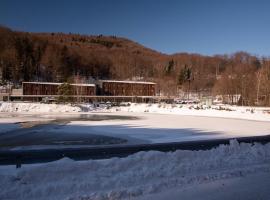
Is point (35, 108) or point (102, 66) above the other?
point (102, 66)

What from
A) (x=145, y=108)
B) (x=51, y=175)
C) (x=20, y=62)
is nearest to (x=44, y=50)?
(x=20, y=62)

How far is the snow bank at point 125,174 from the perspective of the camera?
307 inches

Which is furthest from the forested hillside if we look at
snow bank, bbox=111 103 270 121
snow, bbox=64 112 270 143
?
snow, bbox=64 112 270 143

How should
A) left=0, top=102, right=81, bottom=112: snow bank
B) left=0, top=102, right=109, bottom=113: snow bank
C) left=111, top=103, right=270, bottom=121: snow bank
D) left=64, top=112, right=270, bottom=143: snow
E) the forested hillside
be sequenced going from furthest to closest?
1. the forested hillside
2. left=0, top=102, right=81, bottom=112: snow bank
3. left=0, top=102, right=109, bottom=113: snow bank
4. left=111, top=103, right=270, bottom=121: snow bank
5. left=64, top=112, right=270, bottom=143: snow

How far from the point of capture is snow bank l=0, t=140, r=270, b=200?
779 cm

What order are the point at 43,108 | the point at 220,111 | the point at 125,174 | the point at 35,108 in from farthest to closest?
the point at 43,108
the point at 35,108
the point at 220,111
the point at 125,174

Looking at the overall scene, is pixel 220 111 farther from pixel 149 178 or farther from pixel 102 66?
pixel 102 66

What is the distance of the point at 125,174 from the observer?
9.08m

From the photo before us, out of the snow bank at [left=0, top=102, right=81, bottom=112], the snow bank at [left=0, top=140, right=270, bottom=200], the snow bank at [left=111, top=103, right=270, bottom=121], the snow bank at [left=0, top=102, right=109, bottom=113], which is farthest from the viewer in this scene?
the snow bank at [left=0, top=102, right=81, bottom=112]

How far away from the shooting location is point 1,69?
440 ft

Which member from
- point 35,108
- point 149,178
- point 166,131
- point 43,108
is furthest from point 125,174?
point 35,108

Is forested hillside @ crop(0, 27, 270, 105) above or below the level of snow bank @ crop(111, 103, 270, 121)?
above

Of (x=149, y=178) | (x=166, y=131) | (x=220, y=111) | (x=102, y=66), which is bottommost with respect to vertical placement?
(x=166, y=131)

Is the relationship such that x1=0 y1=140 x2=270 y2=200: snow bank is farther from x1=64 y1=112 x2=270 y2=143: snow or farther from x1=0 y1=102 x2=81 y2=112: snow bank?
x1=0 y1=102 x2=81 y2=112: snow bank
